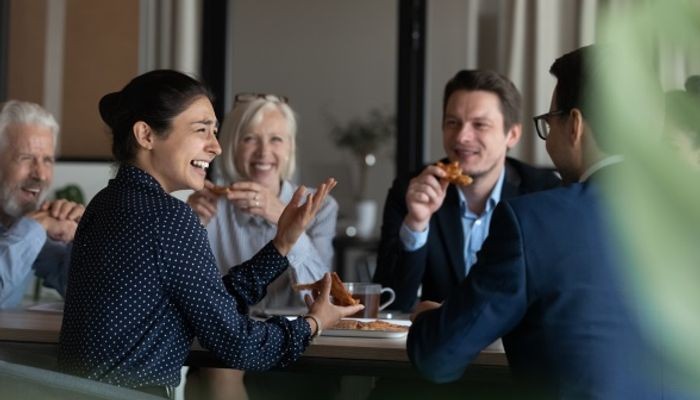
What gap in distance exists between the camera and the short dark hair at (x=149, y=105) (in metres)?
1.87

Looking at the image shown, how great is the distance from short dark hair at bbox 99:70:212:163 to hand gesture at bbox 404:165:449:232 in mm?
902

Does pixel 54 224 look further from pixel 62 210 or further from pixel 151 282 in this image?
pixel 151 282

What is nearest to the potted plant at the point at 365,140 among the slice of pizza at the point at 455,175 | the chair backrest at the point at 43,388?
the slice of pizza at the point at 455,175

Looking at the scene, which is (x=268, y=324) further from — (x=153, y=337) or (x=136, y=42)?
(x=136, y=42)

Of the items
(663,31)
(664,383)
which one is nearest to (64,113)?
(663,31)

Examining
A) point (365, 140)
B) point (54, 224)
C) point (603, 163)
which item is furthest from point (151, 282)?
point (365, 140)

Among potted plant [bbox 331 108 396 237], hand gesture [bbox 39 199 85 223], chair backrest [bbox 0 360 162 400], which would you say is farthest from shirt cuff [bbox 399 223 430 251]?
potted plant [bbox 331 108 396 237]

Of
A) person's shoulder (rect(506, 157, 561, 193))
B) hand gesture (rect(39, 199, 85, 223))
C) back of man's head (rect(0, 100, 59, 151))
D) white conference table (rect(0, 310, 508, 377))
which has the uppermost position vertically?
back of man's head (rect(0, 100, 59, 151))

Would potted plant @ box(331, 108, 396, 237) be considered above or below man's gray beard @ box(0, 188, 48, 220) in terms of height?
above

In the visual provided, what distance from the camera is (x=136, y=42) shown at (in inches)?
202

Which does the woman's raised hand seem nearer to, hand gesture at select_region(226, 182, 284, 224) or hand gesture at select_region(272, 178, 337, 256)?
hand gesture at select_region(272, 178, 337, 256)

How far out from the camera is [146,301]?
1701 mm

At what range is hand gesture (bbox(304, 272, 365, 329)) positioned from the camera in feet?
6.26

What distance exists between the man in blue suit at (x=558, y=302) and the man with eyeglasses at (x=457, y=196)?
1.12 metres
